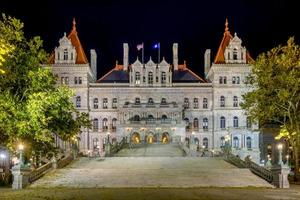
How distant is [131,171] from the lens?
37.6 meters

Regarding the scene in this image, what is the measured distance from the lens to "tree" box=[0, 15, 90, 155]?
108ft

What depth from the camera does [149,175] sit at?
35.9m

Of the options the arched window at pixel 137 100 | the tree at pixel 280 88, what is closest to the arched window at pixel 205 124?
the arched window at pixel 137 100

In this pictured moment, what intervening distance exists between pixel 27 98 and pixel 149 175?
8481mm

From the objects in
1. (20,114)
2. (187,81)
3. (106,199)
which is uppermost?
(187,81)

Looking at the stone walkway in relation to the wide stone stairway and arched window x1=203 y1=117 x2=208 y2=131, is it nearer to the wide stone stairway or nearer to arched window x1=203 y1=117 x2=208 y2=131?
the wide stone stairway

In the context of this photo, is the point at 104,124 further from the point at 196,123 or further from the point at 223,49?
the point at 223,49

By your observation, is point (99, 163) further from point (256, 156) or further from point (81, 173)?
point (256, 156)

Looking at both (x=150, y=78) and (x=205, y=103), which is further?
(x=205, y=103)

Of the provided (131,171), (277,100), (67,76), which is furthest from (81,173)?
(67,76)

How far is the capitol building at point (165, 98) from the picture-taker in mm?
79062

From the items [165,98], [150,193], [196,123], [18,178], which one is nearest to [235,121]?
[196,123]

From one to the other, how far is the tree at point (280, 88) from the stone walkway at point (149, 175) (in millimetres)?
4261

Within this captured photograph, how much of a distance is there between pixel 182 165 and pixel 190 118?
39.9 m
